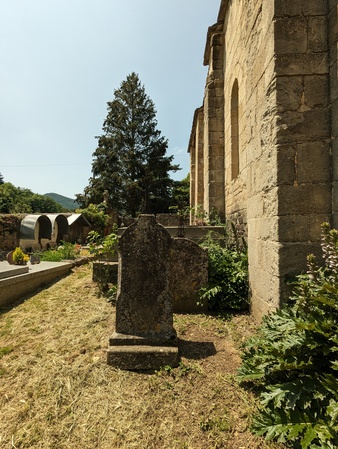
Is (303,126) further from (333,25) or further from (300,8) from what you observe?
(300,8)

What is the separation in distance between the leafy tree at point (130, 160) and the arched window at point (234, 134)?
1609 centimetres

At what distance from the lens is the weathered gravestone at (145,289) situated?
2.83 metres

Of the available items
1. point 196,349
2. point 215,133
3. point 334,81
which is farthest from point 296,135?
point 215,133

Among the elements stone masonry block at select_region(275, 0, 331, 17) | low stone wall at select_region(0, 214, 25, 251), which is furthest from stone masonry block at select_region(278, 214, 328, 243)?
low stone wall at select_region(0, 214, 25, 251)

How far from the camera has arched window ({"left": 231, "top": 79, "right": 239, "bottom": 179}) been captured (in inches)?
258

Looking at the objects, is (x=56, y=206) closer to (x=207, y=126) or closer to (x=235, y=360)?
(x=207, y=126)

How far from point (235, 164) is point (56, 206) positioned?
69.1m

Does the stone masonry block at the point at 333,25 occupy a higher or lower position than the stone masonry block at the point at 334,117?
higher

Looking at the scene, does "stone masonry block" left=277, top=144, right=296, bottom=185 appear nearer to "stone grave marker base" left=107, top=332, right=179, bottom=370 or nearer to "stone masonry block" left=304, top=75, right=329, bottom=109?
"stone masonry block" left=304, top=75, right=329, bottom=109

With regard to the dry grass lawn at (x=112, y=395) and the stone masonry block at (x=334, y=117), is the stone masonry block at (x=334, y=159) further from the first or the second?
the dry grass lawn at (x=112, y=395)

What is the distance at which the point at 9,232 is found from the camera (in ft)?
Answer: 34.1

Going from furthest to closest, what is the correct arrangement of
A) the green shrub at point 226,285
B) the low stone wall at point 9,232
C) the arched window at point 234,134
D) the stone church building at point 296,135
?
the low stone wall at point 9,232, the arched window at point 234,134, the green shrub at point 226,285, the stone church building at point 296,135

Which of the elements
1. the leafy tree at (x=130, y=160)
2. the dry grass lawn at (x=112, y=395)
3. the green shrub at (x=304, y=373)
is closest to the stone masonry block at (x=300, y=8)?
the green shrub at (x=304, y=373)

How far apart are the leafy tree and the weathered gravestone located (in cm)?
1992
